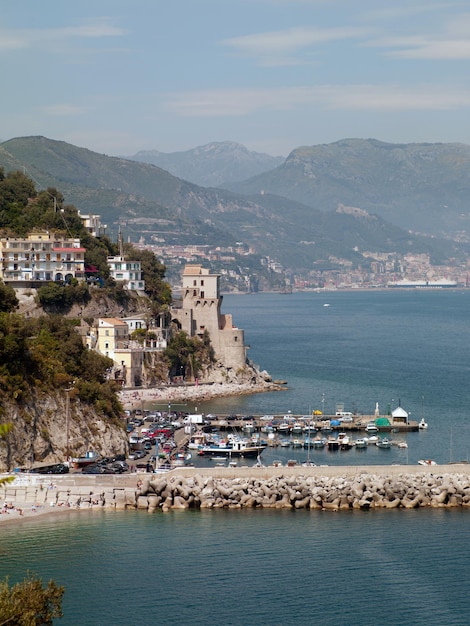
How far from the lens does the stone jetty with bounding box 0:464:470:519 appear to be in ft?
121

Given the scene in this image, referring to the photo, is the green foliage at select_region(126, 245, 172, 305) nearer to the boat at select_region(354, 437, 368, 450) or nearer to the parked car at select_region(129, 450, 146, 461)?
the boat at select_region(354, 437, 368, 450)

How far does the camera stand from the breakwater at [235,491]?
3703cm

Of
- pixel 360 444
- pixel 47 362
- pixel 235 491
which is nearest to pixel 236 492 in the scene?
pixel 235 491

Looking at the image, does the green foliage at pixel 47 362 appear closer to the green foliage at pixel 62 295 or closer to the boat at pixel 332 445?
the boat at pixel 332 445

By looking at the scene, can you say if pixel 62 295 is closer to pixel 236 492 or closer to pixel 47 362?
pixel 47 362

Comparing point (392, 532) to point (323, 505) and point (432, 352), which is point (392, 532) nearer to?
point (323, 505)

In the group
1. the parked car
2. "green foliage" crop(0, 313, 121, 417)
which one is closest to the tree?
"green foliage" crop(0, 313, 121, 417)

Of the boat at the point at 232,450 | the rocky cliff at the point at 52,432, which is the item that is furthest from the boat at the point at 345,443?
the rocky cliff at the point at 52,432

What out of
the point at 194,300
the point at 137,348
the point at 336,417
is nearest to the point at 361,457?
the point at 336,417

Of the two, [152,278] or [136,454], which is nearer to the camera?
[136,454]

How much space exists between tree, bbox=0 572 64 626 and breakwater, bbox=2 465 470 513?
14488 millimetres

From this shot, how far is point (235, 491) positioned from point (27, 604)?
1674 centimetres

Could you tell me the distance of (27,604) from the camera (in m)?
21.4

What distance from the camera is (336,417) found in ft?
188
